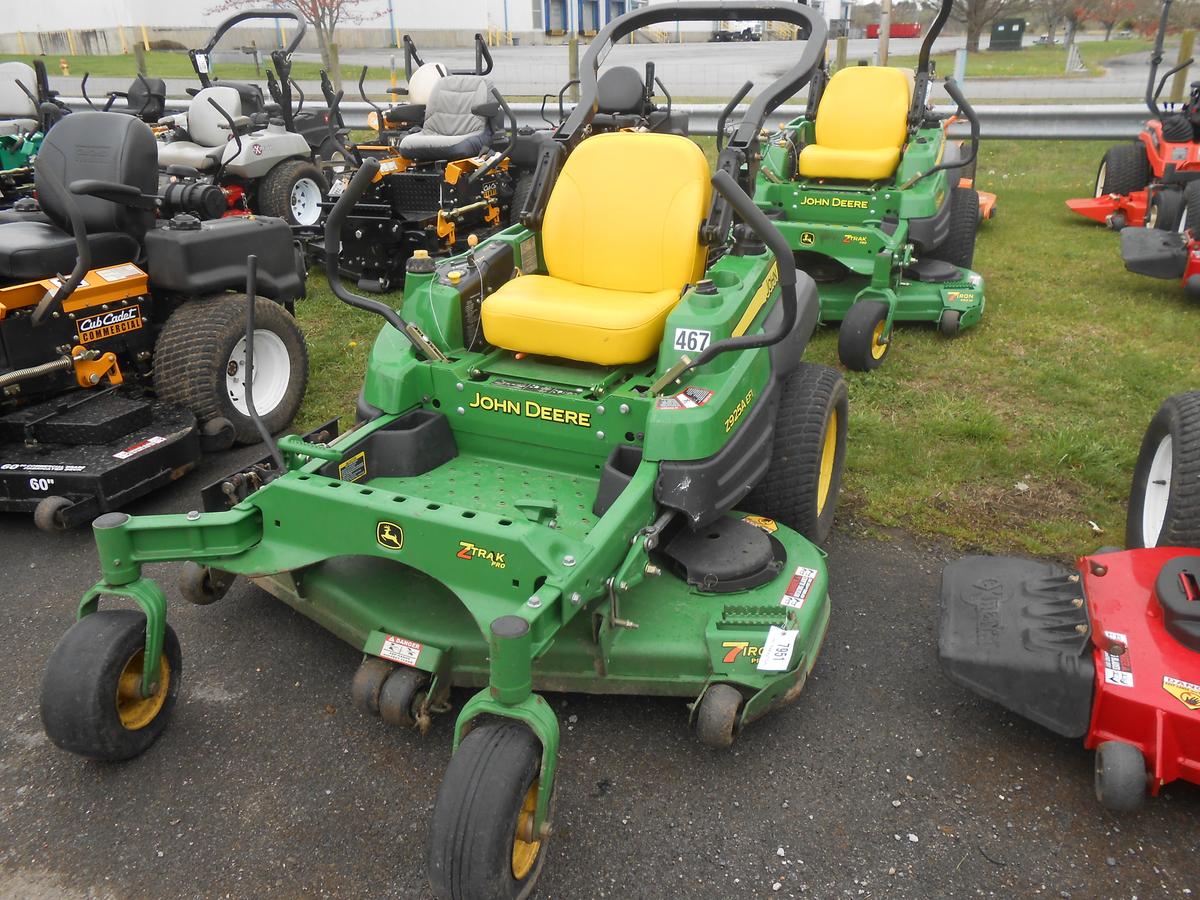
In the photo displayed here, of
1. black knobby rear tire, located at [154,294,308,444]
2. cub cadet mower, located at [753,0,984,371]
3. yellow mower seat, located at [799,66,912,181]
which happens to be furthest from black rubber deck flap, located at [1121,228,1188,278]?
black knobby rear tire, located at [154,294,308,444]

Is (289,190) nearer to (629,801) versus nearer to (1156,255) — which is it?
(1156,255)

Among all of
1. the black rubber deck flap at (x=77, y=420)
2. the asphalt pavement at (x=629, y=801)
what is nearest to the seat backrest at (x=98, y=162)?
the black rubber deck flap at (x=77, y=420)

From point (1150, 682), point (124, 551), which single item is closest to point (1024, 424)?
point (1150, 682)

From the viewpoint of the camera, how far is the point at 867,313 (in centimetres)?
521

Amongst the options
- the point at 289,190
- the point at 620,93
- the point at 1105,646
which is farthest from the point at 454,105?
the point at 1105,646

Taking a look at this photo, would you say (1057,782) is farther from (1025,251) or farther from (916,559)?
(1025,251)

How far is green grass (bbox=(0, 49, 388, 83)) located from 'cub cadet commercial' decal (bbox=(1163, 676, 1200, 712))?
19698mm

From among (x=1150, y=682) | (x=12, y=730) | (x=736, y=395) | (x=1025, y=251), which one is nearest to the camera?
(x=1150, y=682)

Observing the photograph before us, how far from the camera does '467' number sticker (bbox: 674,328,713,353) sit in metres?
3.07

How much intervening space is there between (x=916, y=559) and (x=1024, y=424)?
1.44 metres

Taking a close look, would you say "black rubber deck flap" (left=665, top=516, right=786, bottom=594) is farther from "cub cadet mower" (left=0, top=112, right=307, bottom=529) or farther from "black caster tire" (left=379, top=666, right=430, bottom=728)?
"cub cadet mower" (left=0, top=112, right=307, bottom=529)

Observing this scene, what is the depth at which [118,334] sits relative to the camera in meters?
4.34

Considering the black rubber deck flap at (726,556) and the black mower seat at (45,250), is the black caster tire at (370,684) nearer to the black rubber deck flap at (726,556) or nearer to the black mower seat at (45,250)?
the black rubber deck flap at (726,556)

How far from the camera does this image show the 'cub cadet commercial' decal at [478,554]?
2.43 meters
